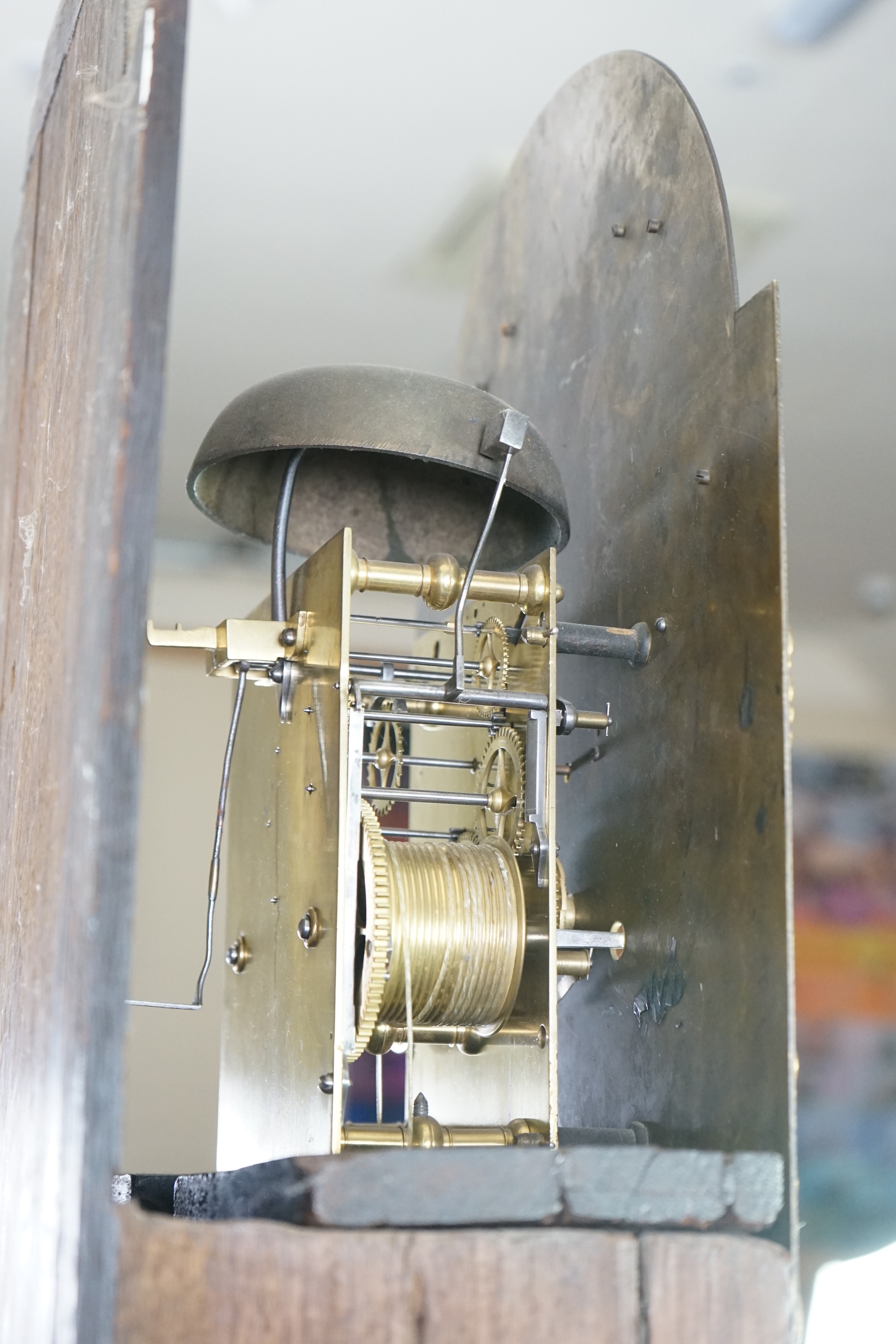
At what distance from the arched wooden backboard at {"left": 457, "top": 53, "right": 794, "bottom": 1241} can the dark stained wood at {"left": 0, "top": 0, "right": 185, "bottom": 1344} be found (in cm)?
48

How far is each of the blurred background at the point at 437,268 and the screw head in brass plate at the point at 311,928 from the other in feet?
0.88

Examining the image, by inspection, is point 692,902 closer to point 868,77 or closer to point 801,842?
point 868,77

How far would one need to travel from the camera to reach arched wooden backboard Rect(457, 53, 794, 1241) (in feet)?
3.43

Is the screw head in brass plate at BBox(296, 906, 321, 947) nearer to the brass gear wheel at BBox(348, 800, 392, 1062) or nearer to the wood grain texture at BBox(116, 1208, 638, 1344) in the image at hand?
the brass gear wheel at BBox(348, 800, 392, 1062)

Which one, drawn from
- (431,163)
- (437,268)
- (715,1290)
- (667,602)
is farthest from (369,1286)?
(437,268)

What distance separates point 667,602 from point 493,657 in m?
0.17

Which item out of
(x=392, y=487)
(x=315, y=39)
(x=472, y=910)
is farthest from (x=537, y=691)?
(x=315, y=39)

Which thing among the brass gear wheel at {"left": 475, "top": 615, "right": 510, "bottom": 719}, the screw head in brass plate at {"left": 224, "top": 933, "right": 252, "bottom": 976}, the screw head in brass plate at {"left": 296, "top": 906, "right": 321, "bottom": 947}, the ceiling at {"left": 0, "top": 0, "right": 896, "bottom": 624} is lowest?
the screw head in brass plate at {"left": 224, "top": 933, "right": 252, "bottom": 976}

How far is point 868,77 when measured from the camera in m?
2.10

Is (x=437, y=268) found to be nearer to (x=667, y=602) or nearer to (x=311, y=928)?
(x=667, y=602)

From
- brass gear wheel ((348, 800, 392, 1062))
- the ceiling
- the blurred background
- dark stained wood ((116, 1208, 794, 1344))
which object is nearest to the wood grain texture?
dark stained wood ((116, 1208, 794, 1344))

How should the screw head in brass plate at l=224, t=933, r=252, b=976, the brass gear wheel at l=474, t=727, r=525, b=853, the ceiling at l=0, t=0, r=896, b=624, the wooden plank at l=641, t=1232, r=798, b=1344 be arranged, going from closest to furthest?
the wooden plank at l=641, t=1232, r=798, b=1344, the brass gear wheel at l=474, t=727, r=525, b=853, the screw head in brass plate at l=224, t=933, r=252, b=976, the ceiling at l=0, t=0, r=896, b=624

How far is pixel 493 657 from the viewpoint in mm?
1300

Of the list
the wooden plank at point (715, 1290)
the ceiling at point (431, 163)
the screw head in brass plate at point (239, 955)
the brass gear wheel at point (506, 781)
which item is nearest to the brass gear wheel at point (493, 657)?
the brass gear wheel at point (506, 781)
